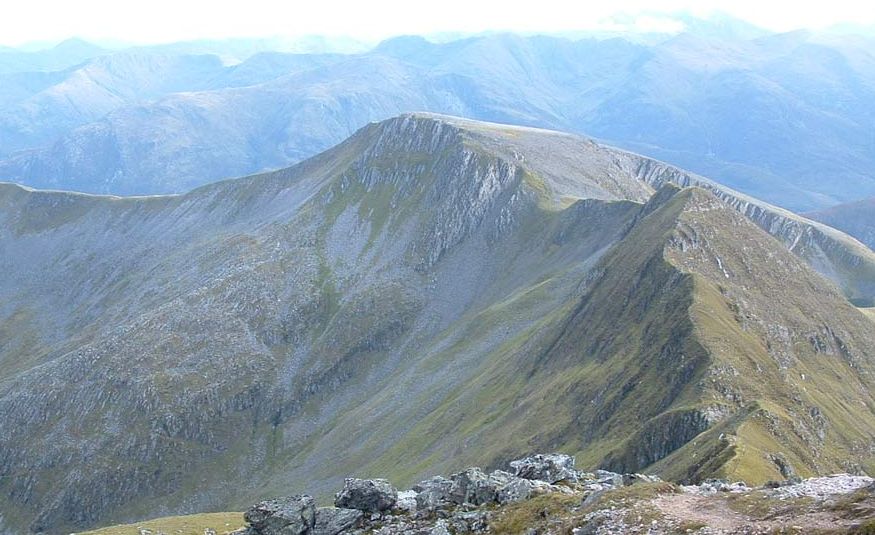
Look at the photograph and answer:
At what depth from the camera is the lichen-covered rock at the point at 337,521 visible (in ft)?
219

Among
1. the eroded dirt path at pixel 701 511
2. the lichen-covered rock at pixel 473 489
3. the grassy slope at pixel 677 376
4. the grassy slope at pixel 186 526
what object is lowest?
the grassy slope at pixel 186 526

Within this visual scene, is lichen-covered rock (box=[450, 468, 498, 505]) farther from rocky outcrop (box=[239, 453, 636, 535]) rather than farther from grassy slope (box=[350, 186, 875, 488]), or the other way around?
grassy slope (box=[350, 186, 875, 488])

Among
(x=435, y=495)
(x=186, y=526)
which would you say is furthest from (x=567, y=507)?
(x=186, y=526)

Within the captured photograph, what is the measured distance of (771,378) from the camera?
12362 centimetres

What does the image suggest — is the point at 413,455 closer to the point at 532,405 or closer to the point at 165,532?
the point at 532,405

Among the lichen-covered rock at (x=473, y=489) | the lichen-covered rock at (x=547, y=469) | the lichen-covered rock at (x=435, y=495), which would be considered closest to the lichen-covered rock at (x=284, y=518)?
the lichen-covered rock at (x=435, y=495)

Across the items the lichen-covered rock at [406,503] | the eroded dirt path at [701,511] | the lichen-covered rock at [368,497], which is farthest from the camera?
the lichen-covered rock at [368,497]

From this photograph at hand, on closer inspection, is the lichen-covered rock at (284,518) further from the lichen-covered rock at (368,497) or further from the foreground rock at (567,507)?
the lichen-covered rock at (368,497)

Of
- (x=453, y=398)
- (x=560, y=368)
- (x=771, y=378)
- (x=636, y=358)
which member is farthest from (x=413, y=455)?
(x=771, y=378)

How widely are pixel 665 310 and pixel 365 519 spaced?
87.4 m

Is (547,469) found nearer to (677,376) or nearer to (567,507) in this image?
(567,507)

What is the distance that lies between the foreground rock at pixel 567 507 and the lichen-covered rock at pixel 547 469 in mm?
102

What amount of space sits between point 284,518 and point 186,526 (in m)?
64.6

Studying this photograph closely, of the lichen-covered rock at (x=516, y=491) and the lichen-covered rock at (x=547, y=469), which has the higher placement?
the lichen-covered rock at (x=516, y=491)
